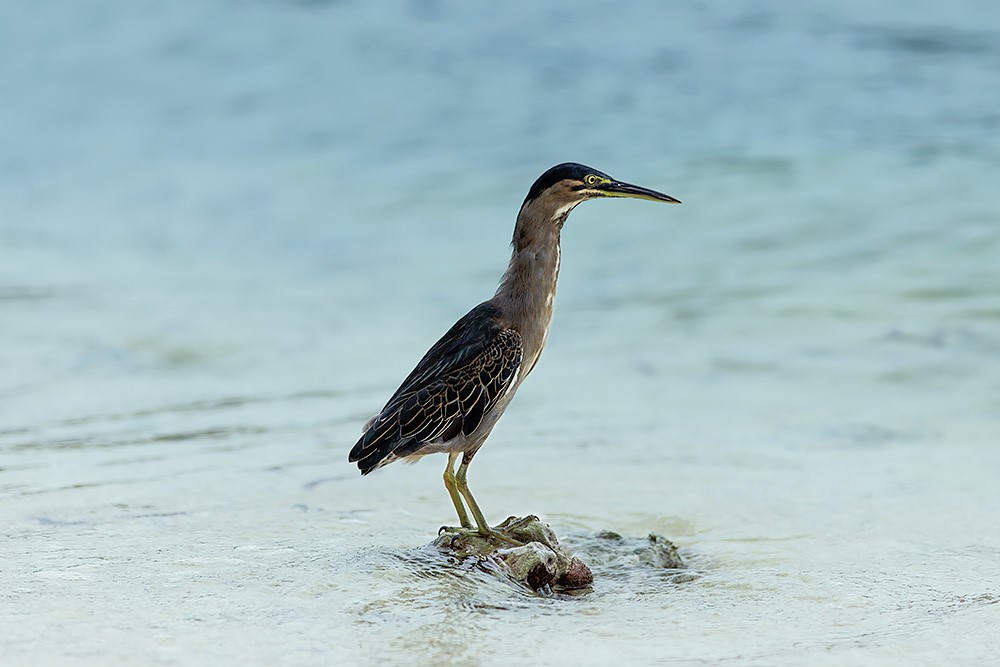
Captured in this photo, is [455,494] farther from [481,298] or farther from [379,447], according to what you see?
[481,298]

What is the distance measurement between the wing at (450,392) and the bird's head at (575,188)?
18.0 inches

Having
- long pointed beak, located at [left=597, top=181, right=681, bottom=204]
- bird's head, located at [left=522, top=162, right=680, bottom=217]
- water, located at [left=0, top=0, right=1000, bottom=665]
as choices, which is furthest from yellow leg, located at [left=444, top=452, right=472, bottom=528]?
long pointed beak, located at [left=597, top=181, right=681, bottom=204]

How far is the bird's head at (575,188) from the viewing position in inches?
206

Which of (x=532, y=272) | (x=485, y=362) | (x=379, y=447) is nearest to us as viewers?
(x=379, y=447)

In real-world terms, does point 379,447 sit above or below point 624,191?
below

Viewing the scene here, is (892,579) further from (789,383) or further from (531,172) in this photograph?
(531,172)

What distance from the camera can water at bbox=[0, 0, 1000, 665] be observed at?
4.57m

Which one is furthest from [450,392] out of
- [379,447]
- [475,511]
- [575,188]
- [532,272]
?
[575,188]

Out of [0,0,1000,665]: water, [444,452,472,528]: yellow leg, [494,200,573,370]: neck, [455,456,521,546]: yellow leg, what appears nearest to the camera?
[0,0,1000,665]: water

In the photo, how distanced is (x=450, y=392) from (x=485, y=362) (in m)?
A: 0.17

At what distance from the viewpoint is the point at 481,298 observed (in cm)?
1029

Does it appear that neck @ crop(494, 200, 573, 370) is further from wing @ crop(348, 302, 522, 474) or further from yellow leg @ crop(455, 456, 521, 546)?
yellow leg @ crop(455, 456, 521, 546)

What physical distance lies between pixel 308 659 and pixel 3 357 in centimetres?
500

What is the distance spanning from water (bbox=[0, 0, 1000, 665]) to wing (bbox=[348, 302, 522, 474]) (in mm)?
393
